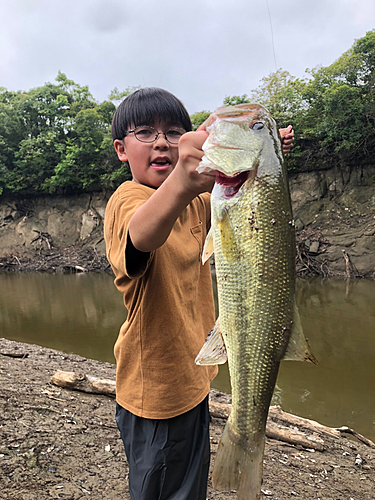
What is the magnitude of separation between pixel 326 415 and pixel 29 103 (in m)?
27.6

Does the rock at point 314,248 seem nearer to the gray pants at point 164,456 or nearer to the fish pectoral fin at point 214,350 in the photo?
the gray pants at point 164,456

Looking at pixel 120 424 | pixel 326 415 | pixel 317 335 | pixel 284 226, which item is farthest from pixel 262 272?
pixel 317 335

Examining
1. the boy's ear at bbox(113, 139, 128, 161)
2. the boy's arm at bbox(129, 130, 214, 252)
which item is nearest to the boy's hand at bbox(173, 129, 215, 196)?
the boy's arm at bbox(129, 130, 214, 252)

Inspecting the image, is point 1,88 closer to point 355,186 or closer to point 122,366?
point 355,186

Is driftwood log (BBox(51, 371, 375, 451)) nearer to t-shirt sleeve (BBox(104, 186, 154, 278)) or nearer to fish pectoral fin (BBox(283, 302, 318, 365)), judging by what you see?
fish pectoral fin (BBox(283, 302, 318, 365))

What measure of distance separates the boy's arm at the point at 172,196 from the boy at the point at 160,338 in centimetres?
16

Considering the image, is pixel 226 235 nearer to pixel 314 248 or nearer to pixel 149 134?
pixel 149 134

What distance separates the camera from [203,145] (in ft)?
3.65

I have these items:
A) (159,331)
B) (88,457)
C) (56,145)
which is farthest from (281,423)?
(56,145)

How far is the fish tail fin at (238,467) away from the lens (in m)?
1.37

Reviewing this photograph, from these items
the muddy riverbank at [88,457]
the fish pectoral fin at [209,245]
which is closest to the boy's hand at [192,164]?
the fish pectoral fin at [209,245]

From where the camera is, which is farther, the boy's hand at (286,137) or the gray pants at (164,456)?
the gray pants at (164,456)

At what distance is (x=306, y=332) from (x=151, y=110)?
7122mm

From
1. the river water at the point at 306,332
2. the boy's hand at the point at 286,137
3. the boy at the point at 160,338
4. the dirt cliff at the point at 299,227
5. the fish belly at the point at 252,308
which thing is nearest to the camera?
the fish belly at the point at 252,308
